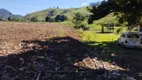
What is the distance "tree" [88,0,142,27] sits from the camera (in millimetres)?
30828

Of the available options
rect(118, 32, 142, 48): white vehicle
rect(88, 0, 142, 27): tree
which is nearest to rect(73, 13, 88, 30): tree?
rect(88, 0, 142, 27): tree

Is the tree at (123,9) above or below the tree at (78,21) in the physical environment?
above

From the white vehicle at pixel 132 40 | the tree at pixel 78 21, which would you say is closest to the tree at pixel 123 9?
the white vehicle at pixel 132 40

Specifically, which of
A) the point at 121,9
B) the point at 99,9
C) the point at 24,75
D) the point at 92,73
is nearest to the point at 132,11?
the point at 121,9

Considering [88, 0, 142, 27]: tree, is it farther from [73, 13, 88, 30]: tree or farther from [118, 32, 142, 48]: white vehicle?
[73, 13, 88, 30]: tree

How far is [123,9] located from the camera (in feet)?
105

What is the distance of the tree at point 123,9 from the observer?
30828 mm

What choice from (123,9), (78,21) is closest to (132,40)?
(123,9)

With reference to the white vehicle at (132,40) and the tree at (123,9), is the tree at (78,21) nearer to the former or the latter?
the tree at (123,9)

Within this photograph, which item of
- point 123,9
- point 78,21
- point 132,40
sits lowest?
point 132,40

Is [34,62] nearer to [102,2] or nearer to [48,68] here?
[48,68]

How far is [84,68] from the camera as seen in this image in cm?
1300

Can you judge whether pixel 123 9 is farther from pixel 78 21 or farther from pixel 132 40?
pixel 78 21

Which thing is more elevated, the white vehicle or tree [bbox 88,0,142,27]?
tree [bbox 88,0,142,27]
